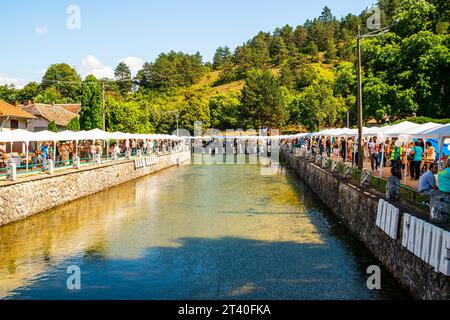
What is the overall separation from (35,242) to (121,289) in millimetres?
6470

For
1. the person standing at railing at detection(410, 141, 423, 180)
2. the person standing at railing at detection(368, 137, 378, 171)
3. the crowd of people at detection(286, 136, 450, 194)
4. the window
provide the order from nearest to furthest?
the crowd of people at detection(286, 136, 450, 194) → the person standing at railing at detection(410, 141, 423, 180) → the person standing at railing at detection(368, 137, 378, 171) → the window

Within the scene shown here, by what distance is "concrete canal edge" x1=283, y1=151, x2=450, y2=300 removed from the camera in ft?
29.0

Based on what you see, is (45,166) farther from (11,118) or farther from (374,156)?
(11,118)

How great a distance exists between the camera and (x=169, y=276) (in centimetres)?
1239

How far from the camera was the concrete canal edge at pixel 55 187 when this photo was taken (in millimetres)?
18875

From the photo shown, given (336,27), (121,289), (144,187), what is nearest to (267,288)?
(121,289)

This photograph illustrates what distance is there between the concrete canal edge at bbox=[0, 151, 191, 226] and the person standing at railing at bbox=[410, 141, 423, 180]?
17097 mm

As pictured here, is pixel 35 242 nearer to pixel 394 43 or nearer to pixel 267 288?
pixel 267 288

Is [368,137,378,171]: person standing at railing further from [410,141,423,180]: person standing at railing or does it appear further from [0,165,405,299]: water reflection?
[410,141,423,180]: person standing at railing

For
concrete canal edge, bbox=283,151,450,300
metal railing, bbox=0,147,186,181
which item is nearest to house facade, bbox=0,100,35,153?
metal railing, bbox=0,147,186,181

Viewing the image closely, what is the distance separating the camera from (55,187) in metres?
23.4

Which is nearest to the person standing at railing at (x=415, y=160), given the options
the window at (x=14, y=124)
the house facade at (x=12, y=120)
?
the house facade at (x=12, y=120)

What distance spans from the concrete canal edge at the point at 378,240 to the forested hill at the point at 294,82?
7537 millimetres

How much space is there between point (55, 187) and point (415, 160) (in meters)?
17.5
